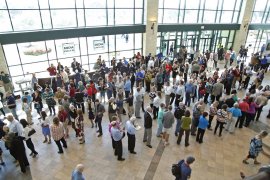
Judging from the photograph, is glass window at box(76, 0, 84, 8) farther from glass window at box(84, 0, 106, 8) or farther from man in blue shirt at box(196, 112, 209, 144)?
man in blue shirt at box(196, 112, 209, 144)

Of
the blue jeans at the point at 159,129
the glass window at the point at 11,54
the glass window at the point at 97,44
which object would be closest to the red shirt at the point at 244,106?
the blue jeans at the point at 159,129

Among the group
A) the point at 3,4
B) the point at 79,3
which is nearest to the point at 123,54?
the point at 79,3

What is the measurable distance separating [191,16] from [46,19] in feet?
37.0

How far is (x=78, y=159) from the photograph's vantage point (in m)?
6.59

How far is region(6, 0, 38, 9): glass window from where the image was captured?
10359mm

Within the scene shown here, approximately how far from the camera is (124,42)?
14867 millimetres

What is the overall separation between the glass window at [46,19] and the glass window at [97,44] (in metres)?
2.55

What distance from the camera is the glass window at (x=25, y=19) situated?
10.6 m

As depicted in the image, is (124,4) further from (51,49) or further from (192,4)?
(192,4)

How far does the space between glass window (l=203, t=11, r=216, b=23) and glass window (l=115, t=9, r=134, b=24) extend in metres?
7.06

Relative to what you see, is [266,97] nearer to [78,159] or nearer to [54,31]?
[78,159]

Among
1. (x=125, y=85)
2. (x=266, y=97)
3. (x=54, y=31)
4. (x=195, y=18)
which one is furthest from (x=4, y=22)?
(x=195, y=18)


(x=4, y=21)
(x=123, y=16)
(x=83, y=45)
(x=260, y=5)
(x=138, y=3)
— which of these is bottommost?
(x=83, y=45)

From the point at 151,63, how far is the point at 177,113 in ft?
19.7
